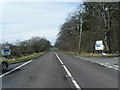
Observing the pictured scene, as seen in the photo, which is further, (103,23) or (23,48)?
(23,48)

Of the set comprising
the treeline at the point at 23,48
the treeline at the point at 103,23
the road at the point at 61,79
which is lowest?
the road at the point at 61,79

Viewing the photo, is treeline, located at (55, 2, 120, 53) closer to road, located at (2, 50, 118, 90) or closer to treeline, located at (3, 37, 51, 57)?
treeline, located at (3, 37, 51, 57)

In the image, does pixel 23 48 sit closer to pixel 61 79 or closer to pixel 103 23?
pixel 103 23

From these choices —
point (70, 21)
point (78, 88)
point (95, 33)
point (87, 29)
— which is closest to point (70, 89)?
point (78, 88)

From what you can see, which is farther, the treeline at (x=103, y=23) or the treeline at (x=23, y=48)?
the treeline at (x=23, y=48)

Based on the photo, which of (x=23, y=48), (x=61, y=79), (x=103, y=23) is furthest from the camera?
(x=23, y=48)

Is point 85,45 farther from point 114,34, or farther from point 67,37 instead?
point 67,37

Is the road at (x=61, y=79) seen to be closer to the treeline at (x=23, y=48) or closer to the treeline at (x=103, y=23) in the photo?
the treeline at (x=103, y=23)

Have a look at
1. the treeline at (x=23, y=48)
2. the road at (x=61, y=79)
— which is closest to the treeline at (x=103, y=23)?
the treeline at (x=23, y=48)

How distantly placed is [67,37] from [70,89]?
8832 cm

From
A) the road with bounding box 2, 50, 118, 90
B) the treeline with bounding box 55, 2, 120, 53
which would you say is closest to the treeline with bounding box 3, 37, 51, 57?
the treeline with bounding box 55, 2, 120, 53

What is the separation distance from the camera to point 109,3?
4809 centimetres

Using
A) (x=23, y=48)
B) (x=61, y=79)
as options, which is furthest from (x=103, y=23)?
(x=61, y=79)

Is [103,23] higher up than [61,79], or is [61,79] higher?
[103,23]
